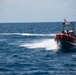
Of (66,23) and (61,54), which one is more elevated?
(66,23)

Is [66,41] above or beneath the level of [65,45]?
above

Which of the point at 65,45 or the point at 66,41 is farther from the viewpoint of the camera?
the point at 65,45

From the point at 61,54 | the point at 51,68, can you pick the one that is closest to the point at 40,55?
the point at 61,54

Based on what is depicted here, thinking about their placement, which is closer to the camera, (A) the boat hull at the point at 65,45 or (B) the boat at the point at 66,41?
(B) the boat at the point at 66,41

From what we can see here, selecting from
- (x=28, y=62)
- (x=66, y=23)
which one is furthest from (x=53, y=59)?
(x=66, y=23)

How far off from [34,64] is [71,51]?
10728mm

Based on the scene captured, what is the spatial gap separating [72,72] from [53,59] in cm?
840

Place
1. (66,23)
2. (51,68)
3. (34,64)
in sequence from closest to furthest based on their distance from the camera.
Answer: (51,68) < (34,64) < (66,23)

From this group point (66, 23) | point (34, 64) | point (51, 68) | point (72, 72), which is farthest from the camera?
point (66, 23)

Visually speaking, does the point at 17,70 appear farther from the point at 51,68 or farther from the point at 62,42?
the point at 62,42

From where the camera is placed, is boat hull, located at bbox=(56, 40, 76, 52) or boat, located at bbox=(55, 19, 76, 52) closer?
boat, located at bbox=(55, 19, 76, 52)

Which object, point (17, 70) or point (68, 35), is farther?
point (68, 35)

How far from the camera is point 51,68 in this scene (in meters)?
31.0

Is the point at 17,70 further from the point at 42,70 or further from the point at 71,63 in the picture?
the point at 71,63
